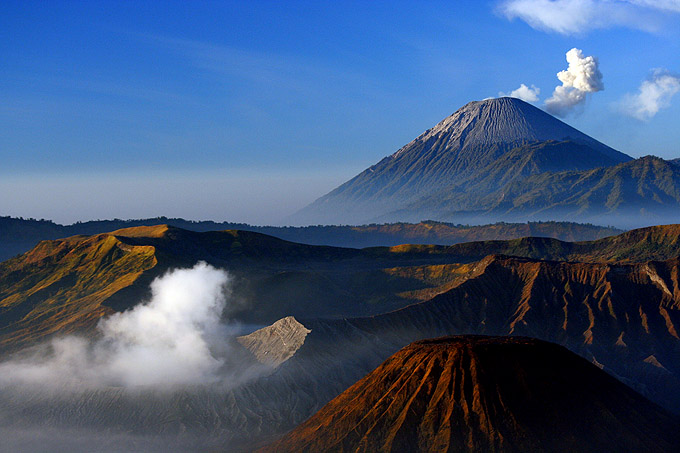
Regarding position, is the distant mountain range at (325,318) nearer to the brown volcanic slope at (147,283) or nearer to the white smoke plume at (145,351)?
the brown volcanic slope at (147,283)

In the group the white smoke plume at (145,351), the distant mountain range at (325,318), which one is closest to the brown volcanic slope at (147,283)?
the distant mountain range at (325,318)

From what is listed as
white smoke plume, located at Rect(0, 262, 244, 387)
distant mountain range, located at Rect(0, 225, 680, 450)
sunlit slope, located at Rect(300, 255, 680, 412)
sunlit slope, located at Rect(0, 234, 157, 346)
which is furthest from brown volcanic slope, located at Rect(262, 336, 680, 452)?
sunlit slope, located at Rect(0, 234, 157, 346)

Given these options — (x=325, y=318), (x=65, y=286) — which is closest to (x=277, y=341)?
(x=325, y=318)

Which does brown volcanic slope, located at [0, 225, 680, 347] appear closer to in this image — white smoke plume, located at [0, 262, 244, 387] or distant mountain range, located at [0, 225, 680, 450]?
distant mountain range, located at [0, 225, 680, 450]

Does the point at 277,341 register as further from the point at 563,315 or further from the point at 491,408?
the point at 491,408

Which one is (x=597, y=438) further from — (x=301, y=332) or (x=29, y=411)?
(x=29, y=411)
